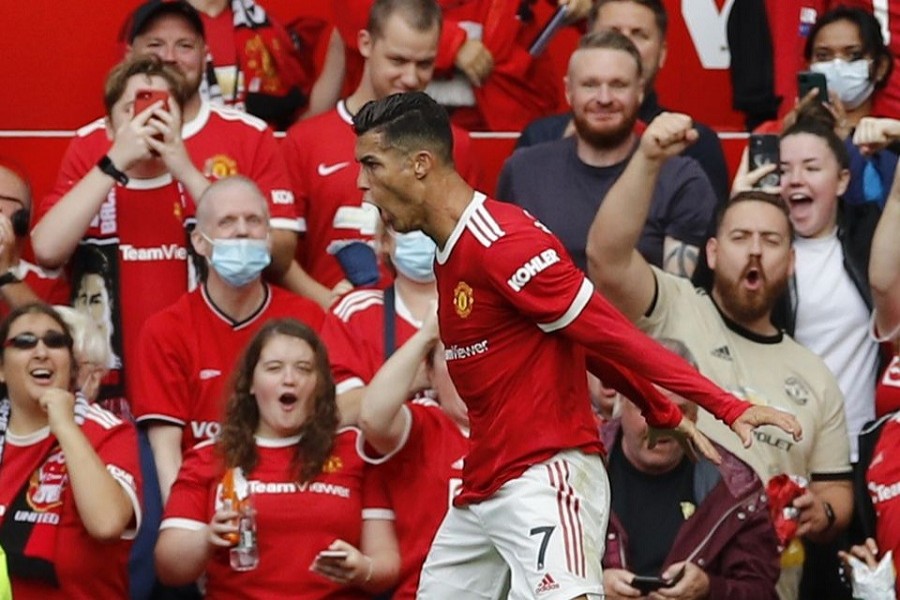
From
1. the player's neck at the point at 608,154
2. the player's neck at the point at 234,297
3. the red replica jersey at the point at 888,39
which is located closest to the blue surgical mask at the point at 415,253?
the player's neck at the point at 234,297

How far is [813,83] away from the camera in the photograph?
8672 millimetres

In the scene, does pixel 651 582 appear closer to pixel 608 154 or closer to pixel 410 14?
pixel 608 154

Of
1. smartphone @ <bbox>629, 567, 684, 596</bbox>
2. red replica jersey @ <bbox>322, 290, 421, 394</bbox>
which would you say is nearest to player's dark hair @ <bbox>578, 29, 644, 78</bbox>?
red replica jersey @ <bbox>322, 290, 421, 394</bbox>

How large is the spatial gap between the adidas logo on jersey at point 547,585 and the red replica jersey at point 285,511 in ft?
4.72

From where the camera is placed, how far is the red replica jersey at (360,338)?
7.82m

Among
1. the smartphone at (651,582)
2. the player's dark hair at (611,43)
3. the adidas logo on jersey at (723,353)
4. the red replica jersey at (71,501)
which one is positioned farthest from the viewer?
the player's dark hair at (611,43)

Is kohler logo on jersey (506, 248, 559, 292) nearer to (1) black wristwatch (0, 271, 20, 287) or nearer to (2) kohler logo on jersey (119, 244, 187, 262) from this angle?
(2) kohler logo on jersey (119, 244, 187, 262)

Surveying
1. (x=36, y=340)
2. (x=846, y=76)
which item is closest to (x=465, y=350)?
(x=36, y=340)

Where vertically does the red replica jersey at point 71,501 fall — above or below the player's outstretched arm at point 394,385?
below

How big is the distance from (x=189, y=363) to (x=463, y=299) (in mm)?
2024

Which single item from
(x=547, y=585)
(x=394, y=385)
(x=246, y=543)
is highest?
(x=394, y=385)

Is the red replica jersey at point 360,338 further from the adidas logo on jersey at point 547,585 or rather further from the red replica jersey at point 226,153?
the adidas logo on jersey at point 547,585

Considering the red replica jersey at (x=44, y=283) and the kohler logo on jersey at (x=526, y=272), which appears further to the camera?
the red replica jersey at (x=44, y=283)

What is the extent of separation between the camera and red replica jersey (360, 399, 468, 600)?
294 inches
